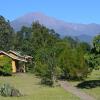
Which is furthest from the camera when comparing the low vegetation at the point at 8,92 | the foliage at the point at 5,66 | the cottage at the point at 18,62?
the cottage at the point at 18,62

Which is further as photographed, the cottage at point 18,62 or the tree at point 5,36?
the tree at point 5,36

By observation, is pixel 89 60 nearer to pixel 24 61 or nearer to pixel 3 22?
pixel 24 61

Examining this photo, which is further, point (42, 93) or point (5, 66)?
point (5, 66)

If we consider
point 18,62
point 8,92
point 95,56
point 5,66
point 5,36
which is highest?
point 5,36

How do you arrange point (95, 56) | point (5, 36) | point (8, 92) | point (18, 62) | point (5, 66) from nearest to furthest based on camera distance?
1. point (8, 92)
2. point (95, 56)
3. point (5, 66)
4. point (18, 62)
5. point (5, 36)

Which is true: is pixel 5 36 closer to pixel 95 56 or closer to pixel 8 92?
pixel 95 56

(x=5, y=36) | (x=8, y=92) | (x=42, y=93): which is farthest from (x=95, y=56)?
(x=5, y=36)

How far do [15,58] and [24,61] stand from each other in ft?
7.69

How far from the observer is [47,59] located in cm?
4812

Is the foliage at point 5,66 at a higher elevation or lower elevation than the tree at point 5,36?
lower

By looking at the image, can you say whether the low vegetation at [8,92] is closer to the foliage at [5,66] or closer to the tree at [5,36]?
the foliage at [5,66]

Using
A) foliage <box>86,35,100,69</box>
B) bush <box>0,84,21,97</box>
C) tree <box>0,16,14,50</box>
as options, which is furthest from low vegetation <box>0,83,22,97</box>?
tree <box>0,16,14,50</box>

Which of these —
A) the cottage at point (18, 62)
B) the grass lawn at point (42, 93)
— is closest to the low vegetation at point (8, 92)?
the grass lawn at point (42, 93)

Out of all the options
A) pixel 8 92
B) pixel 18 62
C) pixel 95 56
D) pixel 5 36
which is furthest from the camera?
pixel 5 36
